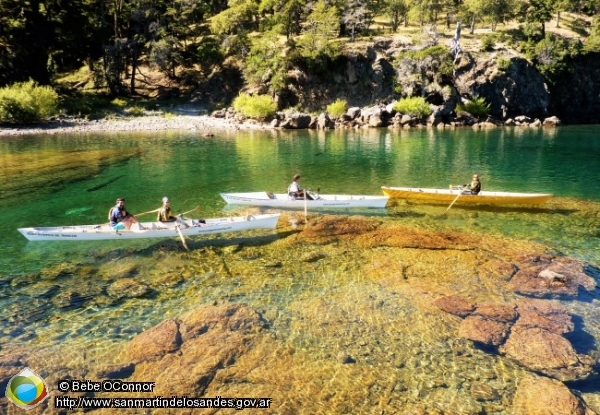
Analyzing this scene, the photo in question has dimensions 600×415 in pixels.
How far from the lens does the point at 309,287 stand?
1497 centimetres

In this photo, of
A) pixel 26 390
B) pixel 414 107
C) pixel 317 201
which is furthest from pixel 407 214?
pixel 414 107

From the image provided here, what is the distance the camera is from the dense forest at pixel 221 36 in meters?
71.6

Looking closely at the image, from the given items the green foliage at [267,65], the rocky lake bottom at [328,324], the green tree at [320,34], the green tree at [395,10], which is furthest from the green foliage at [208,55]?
the rocky lake bottom at [328,324]

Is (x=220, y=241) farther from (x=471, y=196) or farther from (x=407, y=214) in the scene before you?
(x=471, y=196)

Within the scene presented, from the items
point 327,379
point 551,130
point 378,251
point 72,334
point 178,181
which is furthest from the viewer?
point 551,130

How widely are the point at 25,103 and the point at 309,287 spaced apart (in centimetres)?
6256

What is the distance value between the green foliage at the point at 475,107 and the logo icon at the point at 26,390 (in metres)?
76.9

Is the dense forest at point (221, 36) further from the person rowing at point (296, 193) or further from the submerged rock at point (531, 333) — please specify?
the submerged rock at point (531, 333)

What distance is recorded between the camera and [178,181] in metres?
32.8

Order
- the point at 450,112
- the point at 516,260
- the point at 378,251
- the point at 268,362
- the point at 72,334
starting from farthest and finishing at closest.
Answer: the point at 450,112 → the point at 378,251 → the point at 516,260 → the point at 72,334 → the point at 268,362

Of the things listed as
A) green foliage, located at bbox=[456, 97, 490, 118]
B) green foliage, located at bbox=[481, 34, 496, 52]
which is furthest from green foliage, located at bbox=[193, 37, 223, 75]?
green foliage, located at bbox=[481, 34, 496, 52]

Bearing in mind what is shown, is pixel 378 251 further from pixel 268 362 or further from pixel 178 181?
pixel 178 181

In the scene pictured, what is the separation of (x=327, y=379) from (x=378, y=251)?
877 cm

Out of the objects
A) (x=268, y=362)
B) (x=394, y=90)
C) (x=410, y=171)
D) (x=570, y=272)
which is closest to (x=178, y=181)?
(x=410, y=171)
